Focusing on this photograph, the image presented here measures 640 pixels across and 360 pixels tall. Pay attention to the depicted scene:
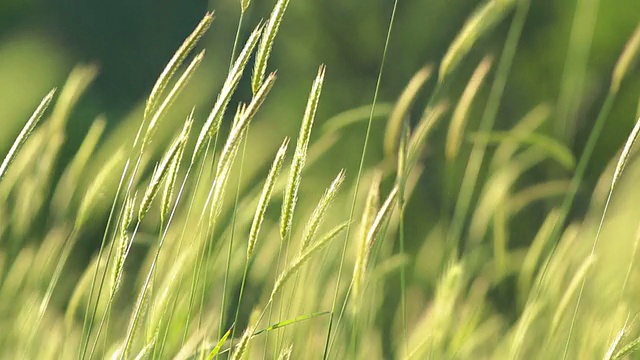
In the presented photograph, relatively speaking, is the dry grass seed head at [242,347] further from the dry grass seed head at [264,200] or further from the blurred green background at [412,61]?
the blurred green background at [412,61]

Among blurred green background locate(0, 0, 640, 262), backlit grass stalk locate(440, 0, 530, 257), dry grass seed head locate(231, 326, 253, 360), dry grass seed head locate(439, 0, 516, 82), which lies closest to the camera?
dry grass seed head locate(231, 326, 253, 360)

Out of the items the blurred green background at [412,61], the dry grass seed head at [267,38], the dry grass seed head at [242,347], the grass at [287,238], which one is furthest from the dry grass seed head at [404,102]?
the blurred green background at [412,61]

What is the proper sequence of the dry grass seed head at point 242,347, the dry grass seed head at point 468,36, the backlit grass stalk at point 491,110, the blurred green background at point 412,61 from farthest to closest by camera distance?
the blurred green background at point 412,61, the backlit grass stalk at point 491,110, the dry grass seed head at point 468,36, the dry grass seed head at point 242,347

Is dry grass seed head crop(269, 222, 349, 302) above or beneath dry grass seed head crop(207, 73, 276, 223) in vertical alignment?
beneath

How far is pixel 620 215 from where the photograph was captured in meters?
1.70

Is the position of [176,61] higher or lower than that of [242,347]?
higher

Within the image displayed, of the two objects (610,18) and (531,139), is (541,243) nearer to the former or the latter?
(531,139)

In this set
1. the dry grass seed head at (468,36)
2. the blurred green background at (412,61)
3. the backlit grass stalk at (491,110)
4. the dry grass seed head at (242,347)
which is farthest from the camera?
the blurred green background at (412,61)

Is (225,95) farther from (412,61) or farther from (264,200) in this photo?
(412,61)

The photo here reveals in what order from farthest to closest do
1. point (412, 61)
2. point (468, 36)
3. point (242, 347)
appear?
1. point (412, 61)
2. point (468, 36)
3. point (242, 347)

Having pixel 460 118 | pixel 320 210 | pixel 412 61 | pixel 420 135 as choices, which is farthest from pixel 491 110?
pixel 412 61

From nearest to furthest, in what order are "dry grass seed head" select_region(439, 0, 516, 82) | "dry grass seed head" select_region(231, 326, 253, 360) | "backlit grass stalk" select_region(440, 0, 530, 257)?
"dry grass seed head" select_region(231, 326, 253, 360), "dry grass seed head" select_region(439, 0, 516, 82), "backlit grass stalk" select_region(440, 0, 530, 257)

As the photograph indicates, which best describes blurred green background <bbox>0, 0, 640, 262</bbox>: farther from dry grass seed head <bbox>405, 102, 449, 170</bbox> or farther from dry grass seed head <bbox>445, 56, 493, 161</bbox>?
dry grass seed head <bbox>405, 102, 449, 170</bbox>

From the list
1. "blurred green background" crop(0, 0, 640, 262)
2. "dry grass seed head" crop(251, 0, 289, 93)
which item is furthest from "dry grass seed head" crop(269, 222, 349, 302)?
"blurred green background" crop(0, 0, 640, 262)
